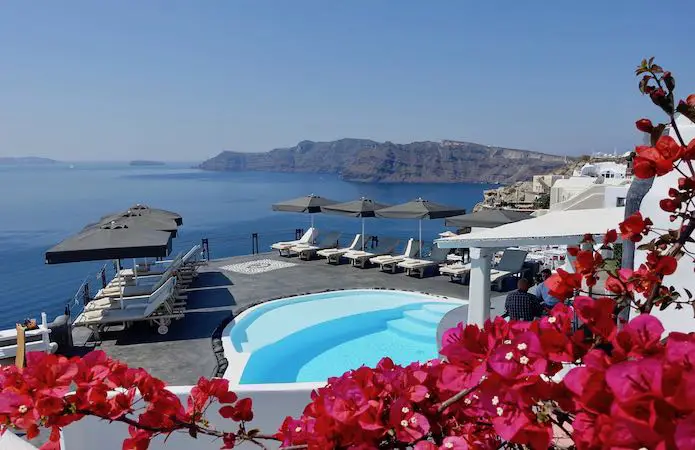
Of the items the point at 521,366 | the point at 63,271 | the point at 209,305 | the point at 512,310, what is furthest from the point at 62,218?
the point at 521,366

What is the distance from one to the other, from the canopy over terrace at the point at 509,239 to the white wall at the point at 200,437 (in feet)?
7.83

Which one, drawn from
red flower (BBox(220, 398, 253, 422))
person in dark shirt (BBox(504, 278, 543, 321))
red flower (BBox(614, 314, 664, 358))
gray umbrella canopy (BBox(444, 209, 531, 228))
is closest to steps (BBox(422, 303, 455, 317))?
gray umbrella canopy (BBox(444, 209, 531, 228))

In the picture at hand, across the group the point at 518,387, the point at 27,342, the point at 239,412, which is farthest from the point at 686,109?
the point at 27,342

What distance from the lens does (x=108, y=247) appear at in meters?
7.93

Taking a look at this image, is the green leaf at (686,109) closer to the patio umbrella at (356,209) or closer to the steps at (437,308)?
the steps at (437,308)

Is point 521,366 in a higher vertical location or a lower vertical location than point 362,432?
higher

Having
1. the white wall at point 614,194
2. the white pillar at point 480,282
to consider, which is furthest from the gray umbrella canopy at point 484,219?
the white pillar at point 480,282

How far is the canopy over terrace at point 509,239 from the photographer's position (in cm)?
515

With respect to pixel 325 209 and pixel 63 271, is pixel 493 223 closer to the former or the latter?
pixel 325 209

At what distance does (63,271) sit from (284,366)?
1811cm

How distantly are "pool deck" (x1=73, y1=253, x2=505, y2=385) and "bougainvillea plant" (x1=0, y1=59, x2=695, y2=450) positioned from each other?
17.5 feet

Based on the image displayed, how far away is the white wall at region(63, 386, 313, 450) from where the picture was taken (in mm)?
3709

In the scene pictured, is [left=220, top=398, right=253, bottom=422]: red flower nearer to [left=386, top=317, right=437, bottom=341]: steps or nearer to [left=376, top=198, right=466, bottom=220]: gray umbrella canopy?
[left=386, top=317, right=437, bottom=341]: steps

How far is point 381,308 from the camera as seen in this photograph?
10.5m
